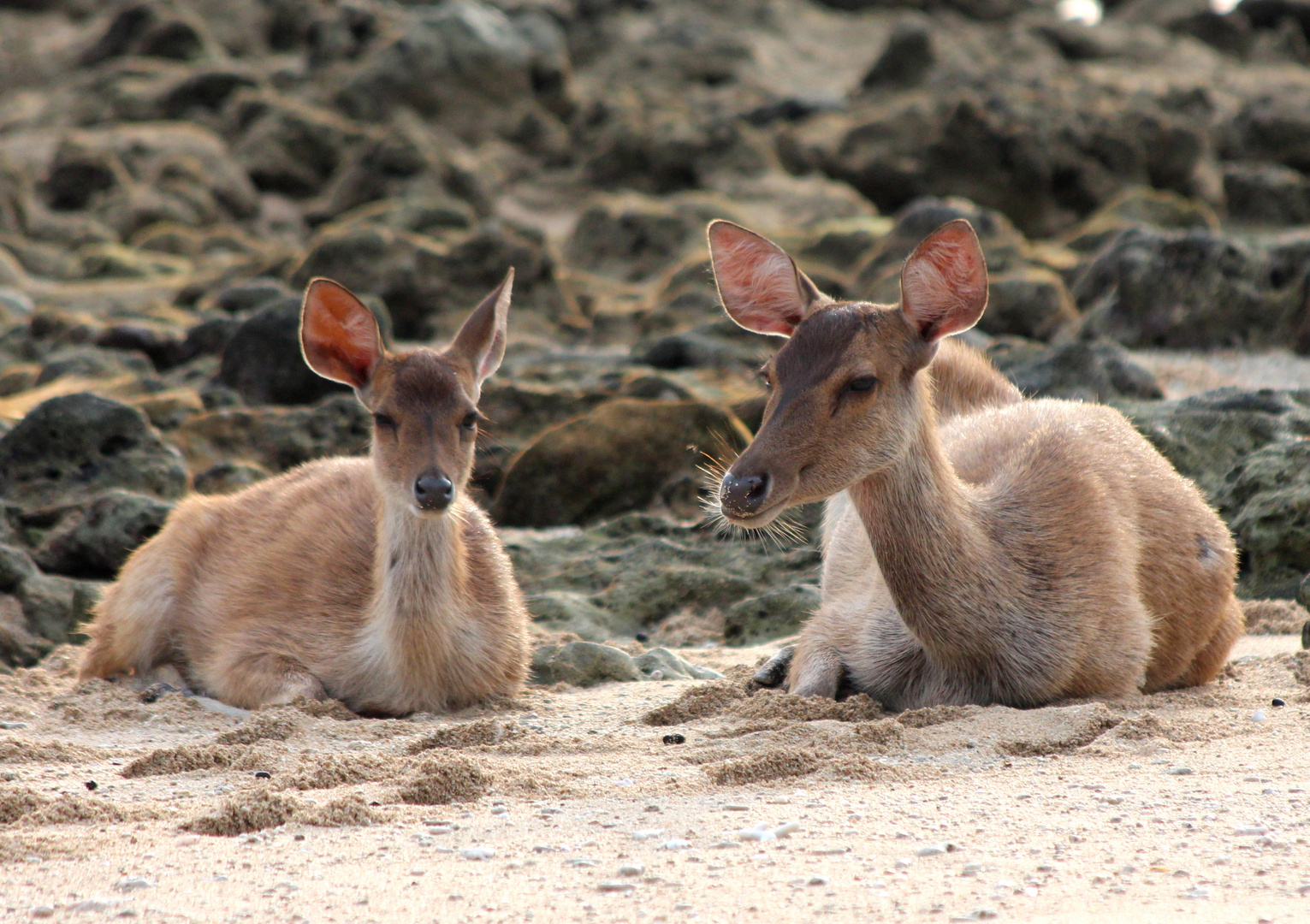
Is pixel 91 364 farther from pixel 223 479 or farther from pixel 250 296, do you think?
pixel 223 479

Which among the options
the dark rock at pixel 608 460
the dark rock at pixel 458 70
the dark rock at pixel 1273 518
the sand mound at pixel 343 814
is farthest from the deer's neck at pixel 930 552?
the dark rock at pixel 458 70

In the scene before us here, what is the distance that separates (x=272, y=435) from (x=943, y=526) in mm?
6772

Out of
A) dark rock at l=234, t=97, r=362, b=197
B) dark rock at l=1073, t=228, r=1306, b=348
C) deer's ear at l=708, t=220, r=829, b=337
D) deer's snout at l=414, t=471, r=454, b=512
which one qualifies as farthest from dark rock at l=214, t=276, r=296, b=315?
dark rock at l=234, t=97, r=362, b=197

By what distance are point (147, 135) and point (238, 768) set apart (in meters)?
29.2

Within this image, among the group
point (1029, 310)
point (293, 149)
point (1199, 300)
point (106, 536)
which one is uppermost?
point (293, 149)

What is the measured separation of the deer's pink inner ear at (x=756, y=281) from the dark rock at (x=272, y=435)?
533 cm

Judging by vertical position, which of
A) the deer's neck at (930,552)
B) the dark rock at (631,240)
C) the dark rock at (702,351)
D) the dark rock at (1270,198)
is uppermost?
the dark rock at (1270,198)

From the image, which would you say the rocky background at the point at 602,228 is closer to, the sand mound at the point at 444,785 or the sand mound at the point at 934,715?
the sand mound at the point at 934,715

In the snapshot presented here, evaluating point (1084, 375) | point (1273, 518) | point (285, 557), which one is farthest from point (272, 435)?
point (1273, 518)

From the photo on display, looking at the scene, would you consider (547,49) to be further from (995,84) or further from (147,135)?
(995,84)

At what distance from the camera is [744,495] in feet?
Result: 18.5

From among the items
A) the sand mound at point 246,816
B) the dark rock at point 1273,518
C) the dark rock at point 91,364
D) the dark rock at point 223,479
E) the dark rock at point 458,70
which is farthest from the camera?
the dark rock at point 458,70

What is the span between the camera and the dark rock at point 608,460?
10.6 m

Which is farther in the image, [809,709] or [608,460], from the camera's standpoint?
[608,460]
